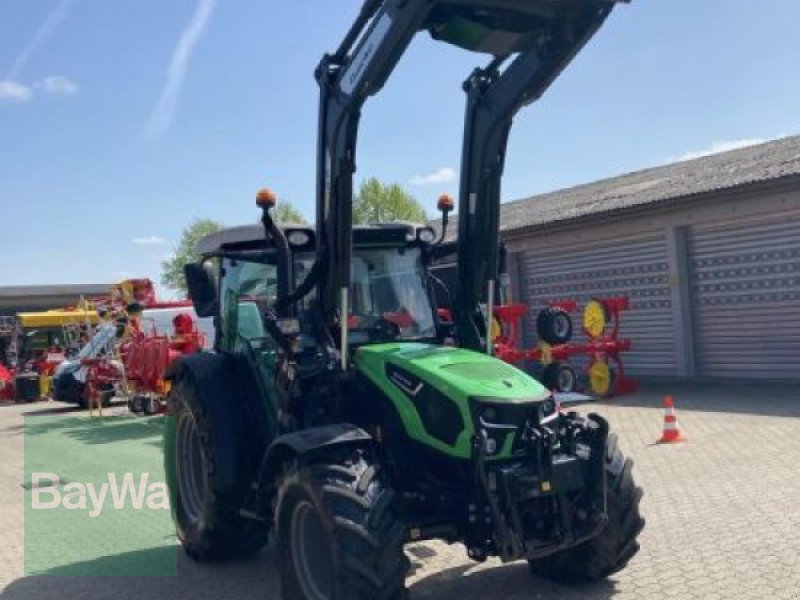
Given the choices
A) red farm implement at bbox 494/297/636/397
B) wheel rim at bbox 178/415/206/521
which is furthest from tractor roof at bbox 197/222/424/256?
red farm implement at bbox 494/297/636/397

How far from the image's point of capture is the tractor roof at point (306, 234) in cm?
574

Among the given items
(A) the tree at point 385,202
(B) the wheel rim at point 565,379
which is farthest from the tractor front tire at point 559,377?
(A) the tree at point 385,202

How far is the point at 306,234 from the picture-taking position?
18.8 feet

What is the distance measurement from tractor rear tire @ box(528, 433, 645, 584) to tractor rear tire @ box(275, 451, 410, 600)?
49.5 inches

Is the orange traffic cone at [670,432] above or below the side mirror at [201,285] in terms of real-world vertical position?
below

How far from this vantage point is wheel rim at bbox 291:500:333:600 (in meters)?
4.66

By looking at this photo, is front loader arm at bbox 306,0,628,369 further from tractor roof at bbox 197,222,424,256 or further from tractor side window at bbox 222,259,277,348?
tractor side window at bbox 222,259,277,348

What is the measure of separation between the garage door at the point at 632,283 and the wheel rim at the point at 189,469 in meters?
12.4

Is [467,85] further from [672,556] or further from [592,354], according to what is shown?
[592,354]

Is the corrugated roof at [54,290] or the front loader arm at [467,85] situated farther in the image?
the corrugated roof at [54,290]

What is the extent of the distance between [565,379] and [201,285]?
10.5 metres

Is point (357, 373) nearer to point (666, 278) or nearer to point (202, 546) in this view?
point (202, 546)

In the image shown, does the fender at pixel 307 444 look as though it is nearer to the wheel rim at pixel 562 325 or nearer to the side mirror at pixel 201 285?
the side mirror at pixel 201 285

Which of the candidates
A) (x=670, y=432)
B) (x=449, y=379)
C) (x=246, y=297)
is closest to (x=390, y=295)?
(x=246, y=297)
